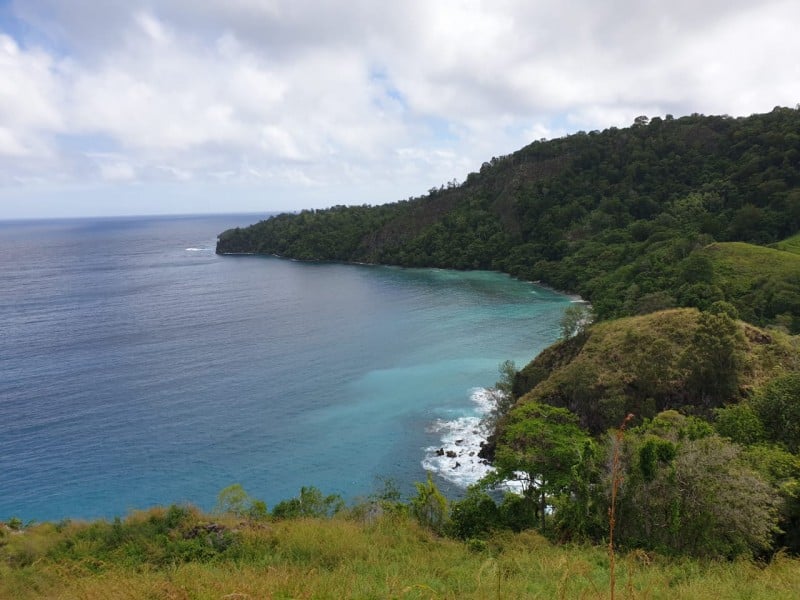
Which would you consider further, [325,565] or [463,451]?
[463,451]

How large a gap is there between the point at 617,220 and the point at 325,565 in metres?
116

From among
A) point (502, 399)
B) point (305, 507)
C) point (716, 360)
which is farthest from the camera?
point (502, 399)

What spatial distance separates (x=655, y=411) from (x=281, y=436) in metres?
27.8

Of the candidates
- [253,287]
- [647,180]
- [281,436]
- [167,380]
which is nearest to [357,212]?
[253,287]

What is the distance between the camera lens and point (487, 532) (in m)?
19.7

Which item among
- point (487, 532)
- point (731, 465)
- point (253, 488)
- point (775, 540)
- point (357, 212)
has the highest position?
point (357, 212)

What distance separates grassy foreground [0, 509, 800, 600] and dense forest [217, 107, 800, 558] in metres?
2.01

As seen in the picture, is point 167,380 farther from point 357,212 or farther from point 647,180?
point 357,212

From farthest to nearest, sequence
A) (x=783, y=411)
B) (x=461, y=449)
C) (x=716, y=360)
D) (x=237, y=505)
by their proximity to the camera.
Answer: (x=461, y=449)
(x=716, y=360)
(x=237, y=505)
(x=783, y=411)

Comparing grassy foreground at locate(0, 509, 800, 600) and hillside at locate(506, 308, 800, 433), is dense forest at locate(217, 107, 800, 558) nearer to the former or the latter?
hillside at locate(506, 308, 800, 433)

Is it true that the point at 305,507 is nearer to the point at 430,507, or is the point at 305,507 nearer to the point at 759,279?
the point at 430,507

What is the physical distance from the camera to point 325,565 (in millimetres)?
14711

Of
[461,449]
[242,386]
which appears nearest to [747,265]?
[461,449]

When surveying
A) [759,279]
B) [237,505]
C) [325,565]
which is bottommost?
[237,505]
